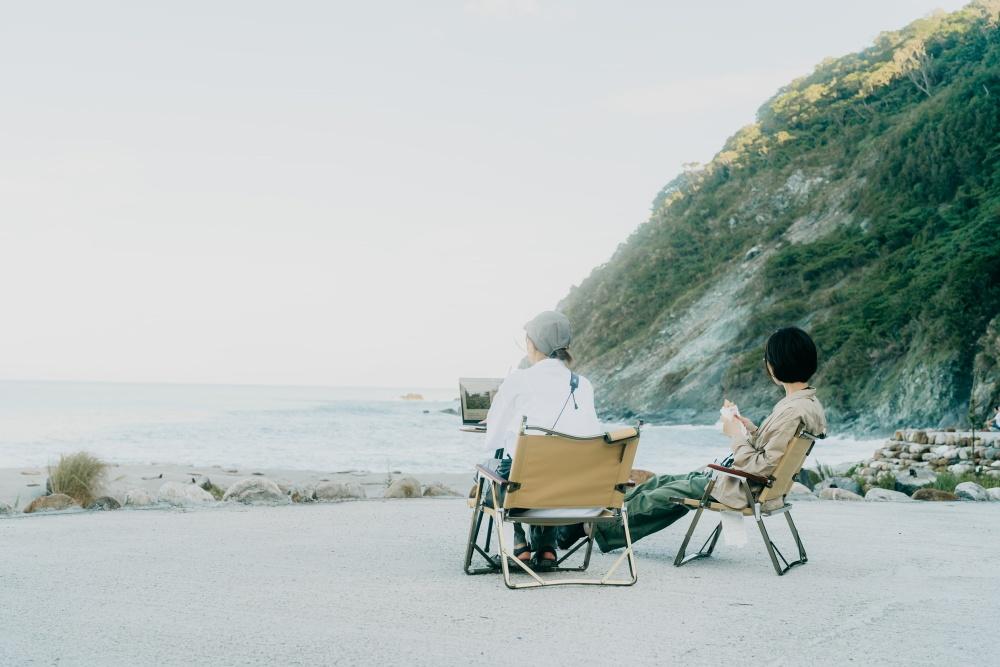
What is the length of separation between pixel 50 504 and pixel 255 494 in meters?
1.85

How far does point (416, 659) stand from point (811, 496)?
7566mm

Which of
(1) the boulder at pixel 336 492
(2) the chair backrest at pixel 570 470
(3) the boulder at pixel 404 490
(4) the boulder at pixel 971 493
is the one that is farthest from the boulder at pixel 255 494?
(4) the boulder at pixel 971 493

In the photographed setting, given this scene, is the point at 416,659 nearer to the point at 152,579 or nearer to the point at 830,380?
the point at 152,579

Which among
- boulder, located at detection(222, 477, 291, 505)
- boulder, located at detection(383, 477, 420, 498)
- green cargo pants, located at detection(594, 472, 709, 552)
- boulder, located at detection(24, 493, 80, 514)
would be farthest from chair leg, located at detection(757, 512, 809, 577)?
boulder, located at detection(24, 493, 80, 514)

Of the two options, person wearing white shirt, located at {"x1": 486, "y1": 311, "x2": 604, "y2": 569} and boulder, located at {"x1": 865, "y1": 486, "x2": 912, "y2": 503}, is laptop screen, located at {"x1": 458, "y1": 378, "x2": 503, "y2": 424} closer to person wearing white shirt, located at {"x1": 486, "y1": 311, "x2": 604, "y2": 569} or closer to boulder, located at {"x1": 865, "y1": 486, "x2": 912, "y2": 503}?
person wearing white shirt, located at {"x1": 486, "y1": 311, "x2": 604, "y2": 569}

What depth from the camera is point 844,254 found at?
38219mm

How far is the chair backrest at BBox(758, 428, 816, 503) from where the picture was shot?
5.01 meters

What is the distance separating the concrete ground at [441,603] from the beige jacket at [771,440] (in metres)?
0.49

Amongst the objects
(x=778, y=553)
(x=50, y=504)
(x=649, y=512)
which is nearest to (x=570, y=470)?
(x=649, y=512)

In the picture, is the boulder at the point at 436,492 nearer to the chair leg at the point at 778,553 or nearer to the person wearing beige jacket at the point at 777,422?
the person wearing beige jacket at the point at 777,422

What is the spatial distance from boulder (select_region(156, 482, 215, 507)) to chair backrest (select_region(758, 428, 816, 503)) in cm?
567

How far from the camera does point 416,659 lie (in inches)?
133

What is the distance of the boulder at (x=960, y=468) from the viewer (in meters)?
13.9

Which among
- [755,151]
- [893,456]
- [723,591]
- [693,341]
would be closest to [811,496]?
[723,591]
